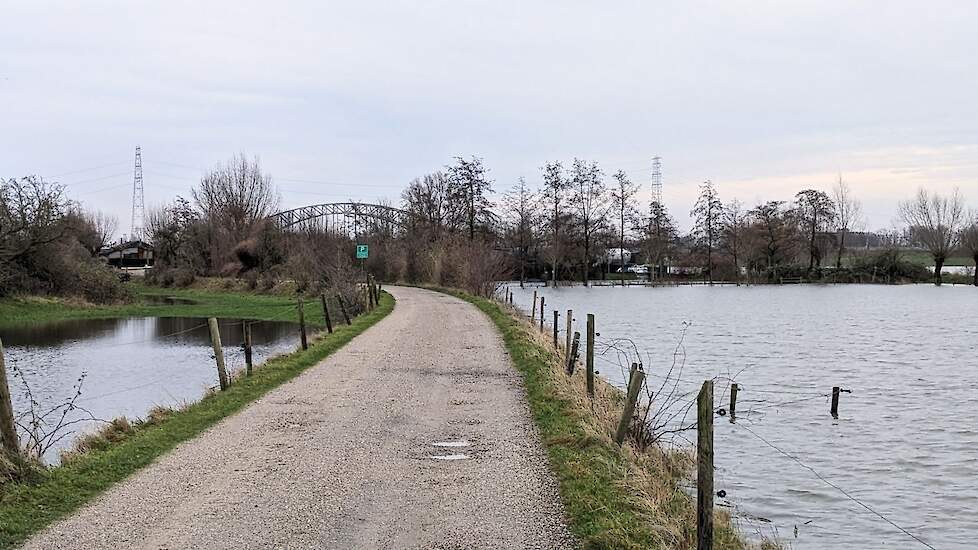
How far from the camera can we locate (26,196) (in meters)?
42.8

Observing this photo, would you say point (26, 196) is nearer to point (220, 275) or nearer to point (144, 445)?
point (220, 275)

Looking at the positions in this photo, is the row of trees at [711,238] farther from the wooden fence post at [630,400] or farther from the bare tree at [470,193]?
the wooden fence post at [630,400]

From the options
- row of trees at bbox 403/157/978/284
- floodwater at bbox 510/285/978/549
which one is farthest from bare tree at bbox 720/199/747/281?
floodwater at bbox 510/285/978/549

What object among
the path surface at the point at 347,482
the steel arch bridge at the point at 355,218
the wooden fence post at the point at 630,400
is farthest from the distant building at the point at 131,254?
the wooden fence post at the point at 630,400

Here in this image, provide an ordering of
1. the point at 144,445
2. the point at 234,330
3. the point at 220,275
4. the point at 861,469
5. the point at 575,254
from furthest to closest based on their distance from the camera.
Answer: the point at 575,254, the point at 220,275, the point at 234,330, the point at 861,469, the point at 144,445

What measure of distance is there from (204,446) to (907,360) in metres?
23.5

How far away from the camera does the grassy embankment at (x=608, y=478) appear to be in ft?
21.9

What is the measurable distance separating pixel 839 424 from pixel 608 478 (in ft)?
33.7

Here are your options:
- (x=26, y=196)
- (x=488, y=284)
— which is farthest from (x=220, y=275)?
(x=488, y=284)

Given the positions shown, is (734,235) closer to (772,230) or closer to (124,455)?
(772,230)

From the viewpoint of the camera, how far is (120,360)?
937 inches

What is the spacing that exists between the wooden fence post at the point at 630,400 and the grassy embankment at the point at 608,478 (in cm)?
18

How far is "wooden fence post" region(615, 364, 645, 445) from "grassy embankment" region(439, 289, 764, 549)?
181 mm

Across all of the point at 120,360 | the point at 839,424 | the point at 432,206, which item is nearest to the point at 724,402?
the point at 839,424
